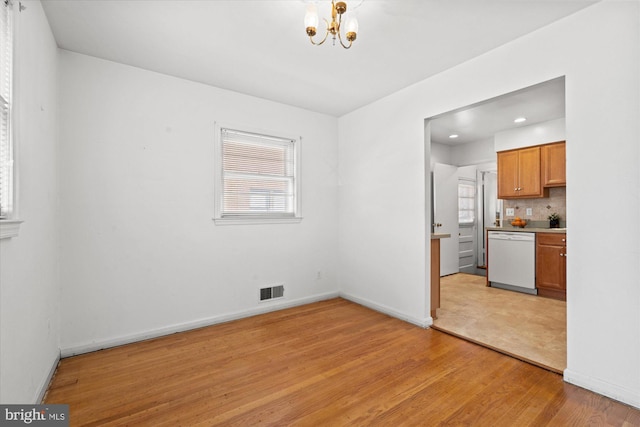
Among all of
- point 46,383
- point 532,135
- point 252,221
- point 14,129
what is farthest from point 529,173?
point 46,383

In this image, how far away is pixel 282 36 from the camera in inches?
101

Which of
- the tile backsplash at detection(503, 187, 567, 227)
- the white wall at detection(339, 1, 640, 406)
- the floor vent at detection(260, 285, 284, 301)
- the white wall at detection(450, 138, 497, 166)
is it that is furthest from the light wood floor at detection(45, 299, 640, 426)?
the white wall at detection(450, 138, 497, 166)

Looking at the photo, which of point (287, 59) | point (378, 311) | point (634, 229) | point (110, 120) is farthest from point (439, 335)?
point (110, 120)

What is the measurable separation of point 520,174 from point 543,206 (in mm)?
708

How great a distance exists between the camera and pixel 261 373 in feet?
8.06

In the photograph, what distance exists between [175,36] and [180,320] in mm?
2810

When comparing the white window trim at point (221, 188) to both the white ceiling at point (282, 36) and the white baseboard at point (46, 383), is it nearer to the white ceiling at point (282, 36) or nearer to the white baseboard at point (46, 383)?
the white ceiling at point (282, 36)

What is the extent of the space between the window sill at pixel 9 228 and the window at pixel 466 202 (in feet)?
21.4

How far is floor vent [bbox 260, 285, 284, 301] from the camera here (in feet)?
12.9

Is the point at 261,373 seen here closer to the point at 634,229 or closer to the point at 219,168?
the point at 219,168

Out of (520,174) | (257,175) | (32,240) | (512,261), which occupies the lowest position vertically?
(512,261)

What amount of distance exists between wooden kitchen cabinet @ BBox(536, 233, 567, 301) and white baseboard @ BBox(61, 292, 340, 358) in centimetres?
320

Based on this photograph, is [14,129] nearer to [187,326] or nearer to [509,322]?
[187,326]

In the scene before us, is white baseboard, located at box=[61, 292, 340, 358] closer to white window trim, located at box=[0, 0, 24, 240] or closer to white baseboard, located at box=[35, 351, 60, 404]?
white baseboard, located at box=[35, 351, 60, 404]
